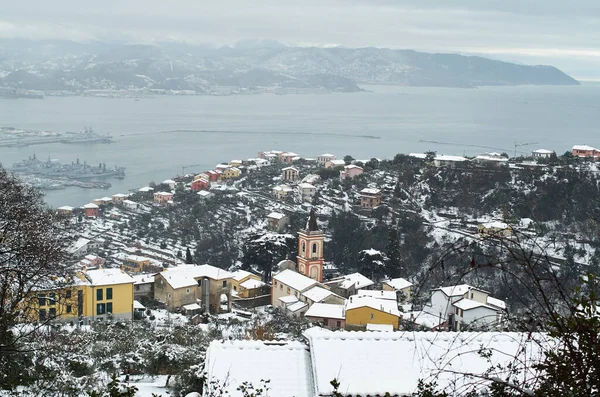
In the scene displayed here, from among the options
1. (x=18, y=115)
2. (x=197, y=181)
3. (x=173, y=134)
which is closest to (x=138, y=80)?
(x=18, y=115)

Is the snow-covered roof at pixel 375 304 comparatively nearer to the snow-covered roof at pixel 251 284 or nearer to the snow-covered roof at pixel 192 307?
the snow-covered roof at pixel 192 307

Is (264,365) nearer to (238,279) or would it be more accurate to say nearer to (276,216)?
(238,279)

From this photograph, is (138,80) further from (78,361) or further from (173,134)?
(78,361)

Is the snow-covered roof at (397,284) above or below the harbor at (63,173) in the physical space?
above

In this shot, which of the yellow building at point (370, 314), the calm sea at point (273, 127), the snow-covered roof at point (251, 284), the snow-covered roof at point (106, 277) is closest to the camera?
the snow-covered roof at point (106, 277)

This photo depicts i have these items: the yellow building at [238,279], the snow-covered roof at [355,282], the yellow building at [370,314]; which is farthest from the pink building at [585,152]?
the yellow building at [370,314]

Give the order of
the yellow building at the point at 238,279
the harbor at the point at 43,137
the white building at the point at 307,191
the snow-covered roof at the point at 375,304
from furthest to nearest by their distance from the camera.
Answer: the harbor at the point at 43,137 < the white building at the point at 307,191 < the yellow building at the point at 238,279 < the snow-covered roof at the point at 375,304

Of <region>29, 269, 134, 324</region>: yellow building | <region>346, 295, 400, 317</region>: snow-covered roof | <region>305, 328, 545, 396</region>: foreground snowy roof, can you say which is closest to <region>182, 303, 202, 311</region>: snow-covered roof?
<region>29, 269, 134, 324</region>: yellow building

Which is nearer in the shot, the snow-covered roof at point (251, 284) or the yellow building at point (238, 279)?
the snow-covered roof at point (251, 284)
